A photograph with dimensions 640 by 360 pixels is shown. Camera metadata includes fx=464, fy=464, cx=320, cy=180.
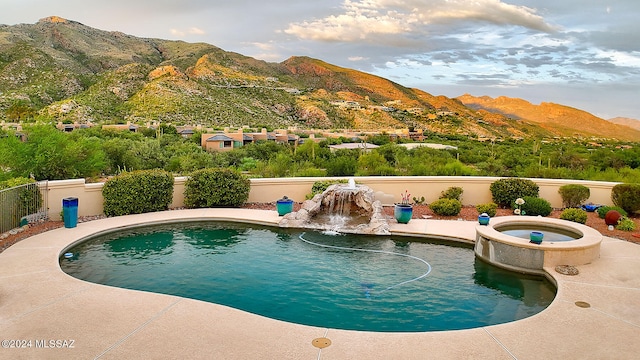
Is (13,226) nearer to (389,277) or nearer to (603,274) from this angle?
(389,277)

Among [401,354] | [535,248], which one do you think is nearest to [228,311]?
[401,354]

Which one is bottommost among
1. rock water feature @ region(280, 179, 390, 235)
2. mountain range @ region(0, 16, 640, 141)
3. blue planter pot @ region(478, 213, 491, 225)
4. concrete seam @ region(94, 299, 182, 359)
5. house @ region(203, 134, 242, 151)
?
concrete seam @ region(94, 299, 182, 359)

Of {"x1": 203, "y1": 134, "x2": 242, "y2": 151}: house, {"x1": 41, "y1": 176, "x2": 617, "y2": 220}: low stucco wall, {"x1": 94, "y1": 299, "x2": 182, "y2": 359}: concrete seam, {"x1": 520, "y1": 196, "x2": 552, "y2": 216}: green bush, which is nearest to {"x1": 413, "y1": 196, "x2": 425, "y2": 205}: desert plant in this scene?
{"x1": 41, "y1": 176, "x2": 617, "y2": 220}: low stucco wall

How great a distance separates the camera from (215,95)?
95.5 metres

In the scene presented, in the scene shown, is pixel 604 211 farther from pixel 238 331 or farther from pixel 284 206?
pixel 238 331

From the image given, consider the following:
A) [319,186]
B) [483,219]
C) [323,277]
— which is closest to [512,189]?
[483,219]

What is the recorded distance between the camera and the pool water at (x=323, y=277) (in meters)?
8.65

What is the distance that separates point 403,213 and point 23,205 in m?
12.3

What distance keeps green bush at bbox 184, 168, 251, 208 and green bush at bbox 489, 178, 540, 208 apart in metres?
10.2

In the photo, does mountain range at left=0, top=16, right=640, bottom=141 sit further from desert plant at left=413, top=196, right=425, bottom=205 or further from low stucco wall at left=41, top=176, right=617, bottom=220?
desert plant at left=413, top=196, right=425, bottom=205

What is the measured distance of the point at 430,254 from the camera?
12.8 meters

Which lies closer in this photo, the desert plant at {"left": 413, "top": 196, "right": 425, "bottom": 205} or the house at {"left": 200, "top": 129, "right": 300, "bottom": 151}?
the desert plant at {"left": 413, "top": 196, "right": 425, "bottom": 205}

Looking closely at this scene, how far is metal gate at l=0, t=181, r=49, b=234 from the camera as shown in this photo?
13.9 meters

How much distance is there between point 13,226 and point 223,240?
6.56 meters
